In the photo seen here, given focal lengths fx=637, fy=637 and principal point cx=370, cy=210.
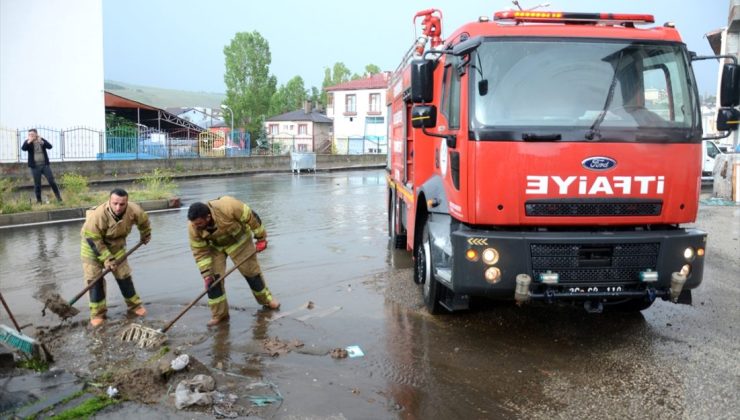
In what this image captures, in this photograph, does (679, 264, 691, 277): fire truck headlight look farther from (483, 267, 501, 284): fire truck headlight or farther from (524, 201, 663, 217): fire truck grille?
(483, 267, 501, 284): fire truck headlight

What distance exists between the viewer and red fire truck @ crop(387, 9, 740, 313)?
4957 millimetres

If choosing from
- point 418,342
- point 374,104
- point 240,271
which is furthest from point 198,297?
point 374,104

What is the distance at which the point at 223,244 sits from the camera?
6402 mm

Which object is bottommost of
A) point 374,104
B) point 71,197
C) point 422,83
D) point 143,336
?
point 143,336

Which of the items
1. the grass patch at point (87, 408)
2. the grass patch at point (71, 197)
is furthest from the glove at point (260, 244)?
the grass patch at point (71, 197)

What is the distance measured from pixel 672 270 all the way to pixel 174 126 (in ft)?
132

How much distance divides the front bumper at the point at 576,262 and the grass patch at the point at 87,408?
269cm

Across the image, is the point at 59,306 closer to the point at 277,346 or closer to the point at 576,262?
the point at 277,346

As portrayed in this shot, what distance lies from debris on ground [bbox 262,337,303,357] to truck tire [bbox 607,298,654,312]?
3.12 meters

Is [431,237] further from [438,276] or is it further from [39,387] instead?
[39,387]

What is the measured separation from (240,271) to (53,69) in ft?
80.5

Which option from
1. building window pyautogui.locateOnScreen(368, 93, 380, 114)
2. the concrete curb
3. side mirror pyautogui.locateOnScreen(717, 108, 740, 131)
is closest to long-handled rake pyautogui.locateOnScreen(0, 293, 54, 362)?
side mirror pyautogui.locateOnScreen(717, 108, 740, 131)

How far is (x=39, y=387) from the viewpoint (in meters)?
4.54

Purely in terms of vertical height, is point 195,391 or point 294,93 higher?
point 294,93
